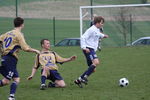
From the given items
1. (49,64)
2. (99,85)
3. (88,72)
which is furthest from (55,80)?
(99,85)

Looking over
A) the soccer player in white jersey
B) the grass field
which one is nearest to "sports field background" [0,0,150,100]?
the grass field

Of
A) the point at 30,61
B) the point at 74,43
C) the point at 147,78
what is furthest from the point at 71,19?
the point at 147,78

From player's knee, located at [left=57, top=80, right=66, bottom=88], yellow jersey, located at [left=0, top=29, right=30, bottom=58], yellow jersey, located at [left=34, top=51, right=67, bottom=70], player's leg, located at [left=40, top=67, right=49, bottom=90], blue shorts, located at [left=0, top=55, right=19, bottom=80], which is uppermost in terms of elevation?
yellow jersey, located at [left=0, top=29, right=30, bottom=58]

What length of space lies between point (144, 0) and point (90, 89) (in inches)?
993

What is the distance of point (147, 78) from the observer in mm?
12555

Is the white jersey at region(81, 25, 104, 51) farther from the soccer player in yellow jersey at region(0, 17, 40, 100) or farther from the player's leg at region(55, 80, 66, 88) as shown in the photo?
the soccer player in yellow jersey at region(0, 17, 40, 100)

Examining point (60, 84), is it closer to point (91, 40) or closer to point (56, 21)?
point (91, 40)

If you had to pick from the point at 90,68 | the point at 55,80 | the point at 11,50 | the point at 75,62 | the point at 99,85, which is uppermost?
the point at 11,50

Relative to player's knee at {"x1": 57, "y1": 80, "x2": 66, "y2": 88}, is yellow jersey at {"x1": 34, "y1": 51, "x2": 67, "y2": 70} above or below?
above

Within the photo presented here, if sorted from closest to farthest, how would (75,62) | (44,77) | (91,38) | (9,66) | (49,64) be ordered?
(9,66) → (44,77) → (49,64) → (91,38) → (75,62)

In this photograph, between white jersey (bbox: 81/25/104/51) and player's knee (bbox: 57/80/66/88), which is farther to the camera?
white jersey (bbox: 81/25/104/51)

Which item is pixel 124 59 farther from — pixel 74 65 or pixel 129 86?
pixel 129 86

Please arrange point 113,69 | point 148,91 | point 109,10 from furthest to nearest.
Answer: point 109,10
point 113,69
point 148,91

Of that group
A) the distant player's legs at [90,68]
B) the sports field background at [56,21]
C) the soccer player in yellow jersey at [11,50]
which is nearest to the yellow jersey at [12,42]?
the soccer player in yellow jersey at [11,50]
